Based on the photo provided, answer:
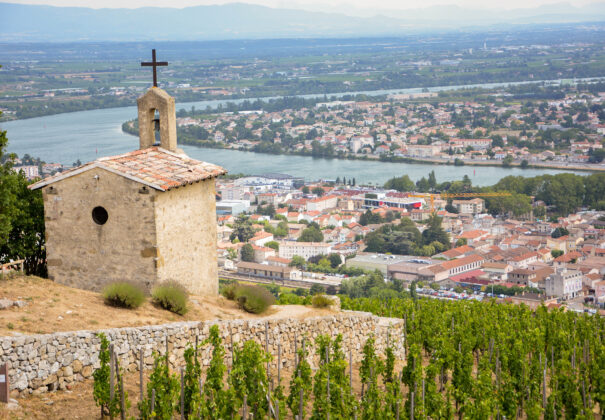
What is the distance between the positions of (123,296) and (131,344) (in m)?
0.83

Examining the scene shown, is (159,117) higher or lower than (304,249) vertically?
higher

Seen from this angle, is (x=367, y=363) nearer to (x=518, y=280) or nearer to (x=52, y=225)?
(x=52, y=225)

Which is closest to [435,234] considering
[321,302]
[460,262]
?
[460,262]

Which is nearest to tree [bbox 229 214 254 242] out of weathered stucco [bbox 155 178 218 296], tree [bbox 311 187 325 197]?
tree [bbox 311 187 325 197]

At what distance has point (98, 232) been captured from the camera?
827 cm

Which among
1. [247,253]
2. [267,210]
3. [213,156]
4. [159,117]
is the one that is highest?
[159,117]

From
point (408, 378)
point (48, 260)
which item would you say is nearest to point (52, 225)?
point (48, 260)

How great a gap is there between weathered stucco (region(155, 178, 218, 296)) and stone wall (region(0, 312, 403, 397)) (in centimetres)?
111

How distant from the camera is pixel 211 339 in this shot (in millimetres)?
7062

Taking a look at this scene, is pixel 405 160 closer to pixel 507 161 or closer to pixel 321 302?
pixel 507 161

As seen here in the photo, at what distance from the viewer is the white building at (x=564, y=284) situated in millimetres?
38375

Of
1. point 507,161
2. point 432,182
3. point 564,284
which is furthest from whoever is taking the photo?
point 507,161

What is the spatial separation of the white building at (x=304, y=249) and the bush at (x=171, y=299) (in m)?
40.2

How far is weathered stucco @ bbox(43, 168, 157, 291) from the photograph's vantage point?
26.7ft
